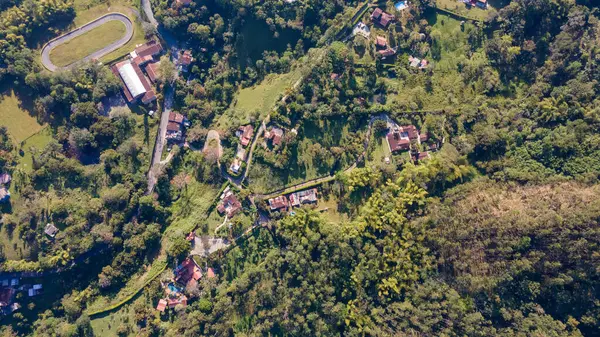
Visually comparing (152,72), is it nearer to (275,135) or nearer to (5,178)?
(275,135)

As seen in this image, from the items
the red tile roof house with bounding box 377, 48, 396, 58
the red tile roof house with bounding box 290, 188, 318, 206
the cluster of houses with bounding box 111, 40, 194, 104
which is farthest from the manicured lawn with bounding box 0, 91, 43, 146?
the red tile roof house with bounding box 377, 48, 396, 58

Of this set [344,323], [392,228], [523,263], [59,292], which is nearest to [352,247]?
[392,228]

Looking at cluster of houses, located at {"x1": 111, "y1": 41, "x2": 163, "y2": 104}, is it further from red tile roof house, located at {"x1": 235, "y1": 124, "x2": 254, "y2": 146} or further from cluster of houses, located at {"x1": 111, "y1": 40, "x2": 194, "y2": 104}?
red tile roof house, located at {"x1": 235, "y1": 124, "x2": 254, "y2": 146}

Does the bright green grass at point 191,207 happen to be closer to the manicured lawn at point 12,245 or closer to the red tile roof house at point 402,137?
the manicured lawn at point 12,245

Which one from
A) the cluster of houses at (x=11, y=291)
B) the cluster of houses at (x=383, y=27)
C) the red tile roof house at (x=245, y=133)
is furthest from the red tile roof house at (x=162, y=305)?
the cluster of houses at (x=383, y=27)

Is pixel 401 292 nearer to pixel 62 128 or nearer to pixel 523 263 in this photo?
pixel 523 263
